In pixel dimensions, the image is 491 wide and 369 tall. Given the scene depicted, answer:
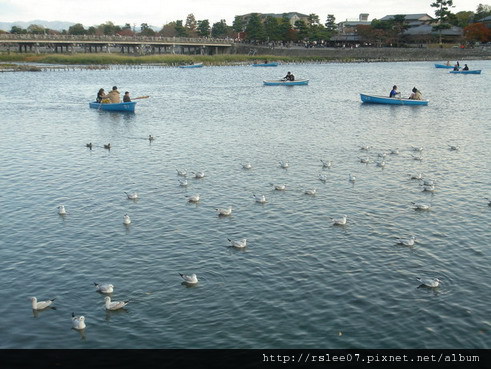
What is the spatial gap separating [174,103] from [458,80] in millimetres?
64783

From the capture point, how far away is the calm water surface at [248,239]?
17.3 meters

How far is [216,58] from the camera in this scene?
17800 cm

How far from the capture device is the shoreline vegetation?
5969 inches

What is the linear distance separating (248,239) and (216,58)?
160 metres

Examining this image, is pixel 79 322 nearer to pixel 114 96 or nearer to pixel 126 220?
pixel 126 220

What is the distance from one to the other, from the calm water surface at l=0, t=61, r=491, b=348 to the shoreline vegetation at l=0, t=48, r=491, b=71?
100859 mm

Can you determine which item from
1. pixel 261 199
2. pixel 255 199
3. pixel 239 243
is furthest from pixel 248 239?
pixel 255 199

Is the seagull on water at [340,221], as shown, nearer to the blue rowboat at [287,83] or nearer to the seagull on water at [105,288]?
the seagull on water at [105,288]

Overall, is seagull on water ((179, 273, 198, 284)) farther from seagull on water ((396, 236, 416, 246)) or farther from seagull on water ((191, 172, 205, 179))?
seagull on water ((191, 172, 205, 179))

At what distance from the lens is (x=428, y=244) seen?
23.5 metres

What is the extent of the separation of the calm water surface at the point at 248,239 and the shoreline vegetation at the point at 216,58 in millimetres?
100859

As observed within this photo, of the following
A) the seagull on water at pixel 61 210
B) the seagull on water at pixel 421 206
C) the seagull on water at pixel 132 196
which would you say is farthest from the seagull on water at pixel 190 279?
the seagull on water at pixel 421 206

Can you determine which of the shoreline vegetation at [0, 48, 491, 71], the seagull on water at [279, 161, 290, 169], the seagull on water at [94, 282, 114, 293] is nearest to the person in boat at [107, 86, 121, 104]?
the seagull on water at [279, 161, 290, 169]
